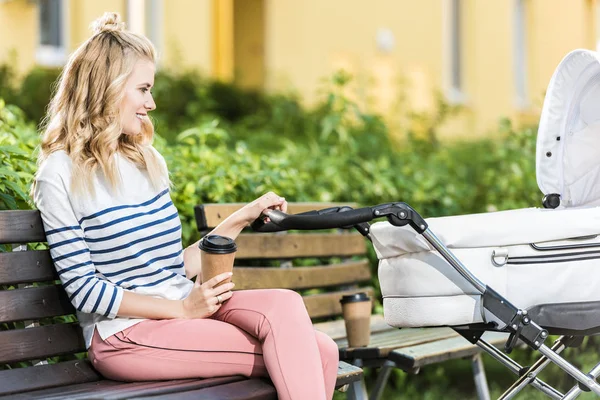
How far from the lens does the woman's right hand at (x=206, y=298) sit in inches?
112

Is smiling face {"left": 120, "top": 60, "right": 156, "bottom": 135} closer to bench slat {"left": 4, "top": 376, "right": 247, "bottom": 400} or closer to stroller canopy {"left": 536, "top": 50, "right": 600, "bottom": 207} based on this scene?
bench slat {"left": 4, "top": 376, "right": 247, "bottom": 400}

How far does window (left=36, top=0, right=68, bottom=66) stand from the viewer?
8672 millimetres

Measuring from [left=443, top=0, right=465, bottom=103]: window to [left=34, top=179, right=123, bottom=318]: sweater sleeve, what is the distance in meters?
11.5

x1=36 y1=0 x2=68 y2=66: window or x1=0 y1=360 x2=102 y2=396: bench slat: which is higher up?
x1=36 y1=0 x2=68 y2=66: window

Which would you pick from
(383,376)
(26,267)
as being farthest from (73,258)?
(383,376)

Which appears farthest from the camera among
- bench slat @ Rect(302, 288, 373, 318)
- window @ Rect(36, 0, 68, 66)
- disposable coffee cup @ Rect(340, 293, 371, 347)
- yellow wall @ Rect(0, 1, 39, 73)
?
window @ Rect(36, 0, 68, 66)

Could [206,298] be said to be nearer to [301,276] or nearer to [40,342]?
[40,342]

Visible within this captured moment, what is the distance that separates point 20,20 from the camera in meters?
8.12

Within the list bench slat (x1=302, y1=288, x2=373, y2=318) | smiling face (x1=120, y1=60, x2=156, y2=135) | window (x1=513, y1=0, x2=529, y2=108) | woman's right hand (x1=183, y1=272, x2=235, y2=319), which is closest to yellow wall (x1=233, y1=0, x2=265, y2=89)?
window (x1=513, y1=0, x2=529, y2=108)

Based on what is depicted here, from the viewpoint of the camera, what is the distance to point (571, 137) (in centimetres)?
357

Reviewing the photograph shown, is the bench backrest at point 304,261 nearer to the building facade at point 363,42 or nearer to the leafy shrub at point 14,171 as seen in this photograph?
the leafy shrub at point 14,171

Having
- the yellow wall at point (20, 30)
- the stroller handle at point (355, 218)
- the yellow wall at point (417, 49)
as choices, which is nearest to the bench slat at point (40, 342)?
the stroller handle at point (355, 218)

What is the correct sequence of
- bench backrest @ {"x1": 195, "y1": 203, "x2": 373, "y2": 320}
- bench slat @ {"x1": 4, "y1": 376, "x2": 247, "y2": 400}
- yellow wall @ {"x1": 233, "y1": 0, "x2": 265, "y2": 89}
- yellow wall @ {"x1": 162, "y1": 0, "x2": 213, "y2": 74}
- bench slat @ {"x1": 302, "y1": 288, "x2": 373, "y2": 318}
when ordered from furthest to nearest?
yellow wall @ {"x1": 233, "y1": 0, "x2": 265, "y2": 89} < yellow wall @ {"x1": 162, "y1": 0, "x2": 213, "y2": 74} < bench slat @ {"x1": 302, "y1": 288, "x2": 373, "y2": 318} < bench backrest @ {"x1": 195, "y1": 203, "x2": 373, "y2": 320} < bench slat @ {"x1": 4, "y1": 376, "x2": 247, "y2": 400}

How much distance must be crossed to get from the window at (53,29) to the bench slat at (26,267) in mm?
5902
